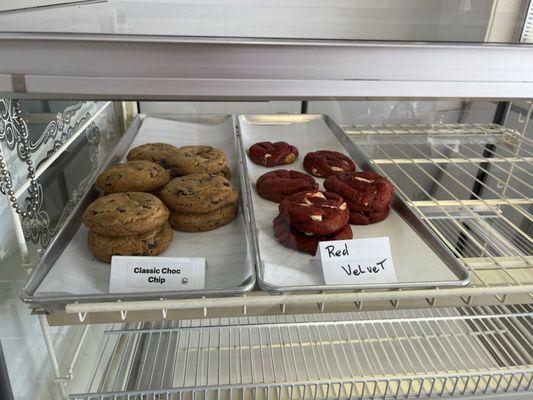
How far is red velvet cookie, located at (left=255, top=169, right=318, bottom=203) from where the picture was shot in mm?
928

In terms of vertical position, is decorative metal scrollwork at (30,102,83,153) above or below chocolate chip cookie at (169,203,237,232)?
above

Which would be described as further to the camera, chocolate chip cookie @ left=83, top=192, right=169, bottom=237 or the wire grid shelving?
the wire grid shelving

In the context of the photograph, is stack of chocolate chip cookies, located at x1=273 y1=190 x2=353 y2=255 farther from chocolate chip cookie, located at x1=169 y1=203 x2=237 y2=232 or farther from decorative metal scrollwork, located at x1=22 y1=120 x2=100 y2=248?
decorative metal scrollwork, located at x1=22 y1=120 x2=100 y2=248

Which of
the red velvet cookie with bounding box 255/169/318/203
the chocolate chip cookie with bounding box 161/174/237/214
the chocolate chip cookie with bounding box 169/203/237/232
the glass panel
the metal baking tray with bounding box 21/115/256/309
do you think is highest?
the glass panel

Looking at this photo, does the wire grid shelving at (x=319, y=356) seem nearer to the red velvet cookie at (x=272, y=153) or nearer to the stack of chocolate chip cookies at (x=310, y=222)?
the stack of chocolate chip cookies at (x=310, y=222)

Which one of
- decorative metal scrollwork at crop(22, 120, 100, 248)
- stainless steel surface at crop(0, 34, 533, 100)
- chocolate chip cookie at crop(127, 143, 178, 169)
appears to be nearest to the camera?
stainless steel surface at crop(0, 34, 533, 100)

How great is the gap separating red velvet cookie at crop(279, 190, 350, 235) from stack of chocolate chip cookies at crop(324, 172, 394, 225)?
0.17ft

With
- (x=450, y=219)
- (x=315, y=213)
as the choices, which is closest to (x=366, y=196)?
(x=315, y=213)

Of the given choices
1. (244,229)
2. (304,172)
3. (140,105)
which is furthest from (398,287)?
(140,105)

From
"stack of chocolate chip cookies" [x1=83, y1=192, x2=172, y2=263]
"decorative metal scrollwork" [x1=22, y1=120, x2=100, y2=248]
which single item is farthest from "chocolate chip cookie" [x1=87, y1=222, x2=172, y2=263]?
"decorative metal scrollwork" [x1=22, y1=120, x2=100, y2=248]

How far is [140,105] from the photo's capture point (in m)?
1.30

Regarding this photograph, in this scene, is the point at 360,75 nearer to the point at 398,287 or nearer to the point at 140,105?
the point at 398,287

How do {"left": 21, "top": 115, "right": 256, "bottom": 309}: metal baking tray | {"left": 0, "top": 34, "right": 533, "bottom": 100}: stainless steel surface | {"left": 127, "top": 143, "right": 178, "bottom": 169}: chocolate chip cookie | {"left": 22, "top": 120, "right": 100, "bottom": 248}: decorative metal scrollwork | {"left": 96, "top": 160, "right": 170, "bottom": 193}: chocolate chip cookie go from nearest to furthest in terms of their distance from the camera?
{"left": 0, "top": 34, "right": 533, "bottom": 100}: stainless steel surface → {"left": 21, "top": 115, "right": 256, "bottom": 309}: metal baking tray → {"left": 22, "top": 120, "right": 100, "bottom": 248}: decorative metal scrollwork → {"left": 96, "top": 160, "right": 170, "bottom": 193}: chocolate chip cookie → {"left": 127, "top": 143, "right": 178, "bottom": 169}: chocolate chip cookie

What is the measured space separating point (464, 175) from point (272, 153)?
0.50 m
